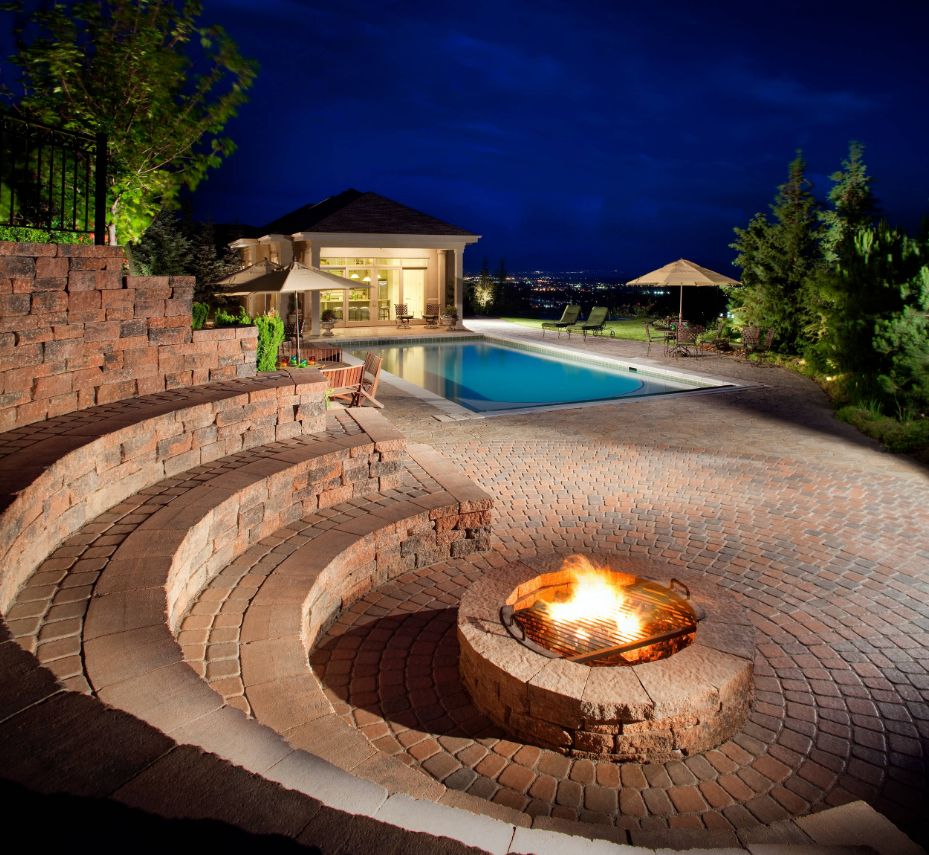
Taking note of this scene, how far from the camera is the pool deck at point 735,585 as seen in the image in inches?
125

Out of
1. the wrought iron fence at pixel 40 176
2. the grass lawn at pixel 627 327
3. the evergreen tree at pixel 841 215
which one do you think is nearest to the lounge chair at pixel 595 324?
the grass lawn at pixel 627 327

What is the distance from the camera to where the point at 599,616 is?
4.27 metres

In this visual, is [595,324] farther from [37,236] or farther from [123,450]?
[123,450]

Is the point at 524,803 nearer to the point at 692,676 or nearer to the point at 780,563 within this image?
the point at 692,676

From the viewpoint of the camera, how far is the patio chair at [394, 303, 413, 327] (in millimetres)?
26409

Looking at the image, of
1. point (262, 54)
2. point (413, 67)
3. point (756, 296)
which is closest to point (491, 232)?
point (413, 67)

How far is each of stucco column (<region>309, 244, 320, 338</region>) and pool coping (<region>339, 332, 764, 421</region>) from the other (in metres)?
1.81

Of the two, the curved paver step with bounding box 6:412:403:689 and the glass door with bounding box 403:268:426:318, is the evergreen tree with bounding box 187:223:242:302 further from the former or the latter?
the curved paver step with bounding box 6:412:403:689

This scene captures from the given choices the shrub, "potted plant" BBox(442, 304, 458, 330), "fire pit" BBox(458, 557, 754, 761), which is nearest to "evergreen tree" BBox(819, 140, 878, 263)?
the shrub

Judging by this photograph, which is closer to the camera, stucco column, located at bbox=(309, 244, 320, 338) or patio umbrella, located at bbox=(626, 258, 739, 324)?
patio umbrella, located at bbox=(626, 258, 739, 324)

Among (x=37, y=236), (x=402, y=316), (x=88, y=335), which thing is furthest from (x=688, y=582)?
(x=402, y=316)

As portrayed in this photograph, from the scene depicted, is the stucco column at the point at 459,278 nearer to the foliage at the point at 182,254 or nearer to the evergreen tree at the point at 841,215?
the foliage at the point at 182,254

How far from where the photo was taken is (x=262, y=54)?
54000 millimetres

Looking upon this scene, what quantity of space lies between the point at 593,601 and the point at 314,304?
832 inches
